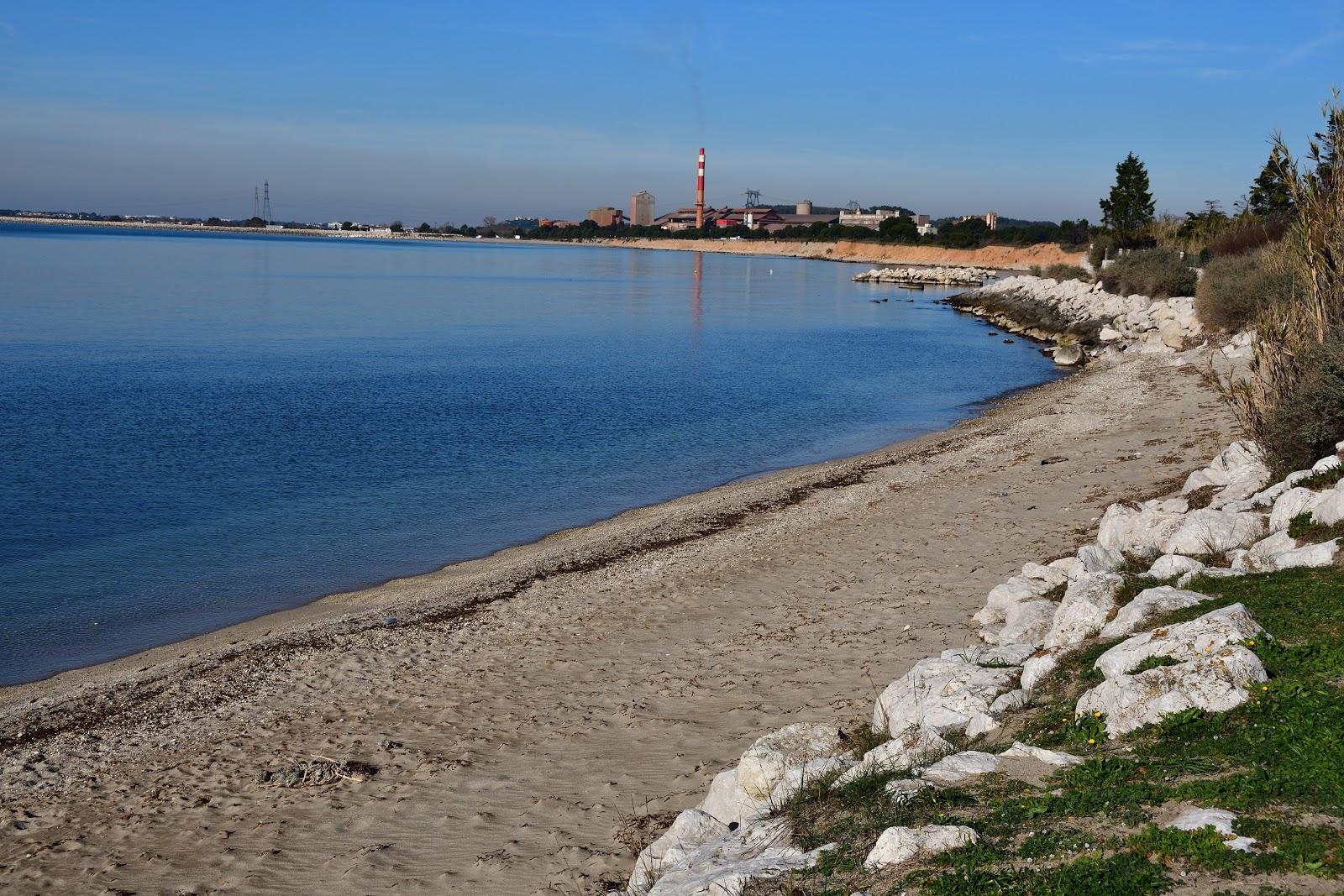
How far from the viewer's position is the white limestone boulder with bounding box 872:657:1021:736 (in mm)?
6184

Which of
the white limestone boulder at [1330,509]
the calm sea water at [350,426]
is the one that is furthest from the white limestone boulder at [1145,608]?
the calm sea water at [350,426]

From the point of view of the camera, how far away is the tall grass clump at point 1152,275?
142 feet

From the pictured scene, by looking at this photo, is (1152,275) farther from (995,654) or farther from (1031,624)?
(995,654)

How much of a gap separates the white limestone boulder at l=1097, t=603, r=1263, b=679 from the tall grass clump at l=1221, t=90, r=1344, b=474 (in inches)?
214

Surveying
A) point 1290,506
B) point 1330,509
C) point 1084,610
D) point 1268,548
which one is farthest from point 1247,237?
point 1084,610

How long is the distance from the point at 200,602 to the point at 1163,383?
69.6ft

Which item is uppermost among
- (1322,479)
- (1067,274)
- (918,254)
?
(918,254)

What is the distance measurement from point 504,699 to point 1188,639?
205 inches

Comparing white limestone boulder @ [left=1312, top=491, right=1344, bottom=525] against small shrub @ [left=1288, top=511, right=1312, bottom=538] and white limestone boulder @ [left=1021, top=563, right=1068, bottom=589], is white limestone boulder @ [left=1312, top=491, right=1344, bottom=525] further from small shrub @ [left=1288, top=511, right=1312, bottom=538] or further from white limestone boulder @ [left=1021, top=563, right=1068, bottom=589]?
white limestone boulder @ [left=1021, top=563, right=1068, bottom=589]

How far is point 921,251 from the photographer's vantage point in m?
147

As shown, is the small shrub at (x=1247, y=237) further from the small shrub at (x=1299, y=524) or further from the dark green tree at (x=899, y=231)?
the dark green tree at (x=899, y=231)

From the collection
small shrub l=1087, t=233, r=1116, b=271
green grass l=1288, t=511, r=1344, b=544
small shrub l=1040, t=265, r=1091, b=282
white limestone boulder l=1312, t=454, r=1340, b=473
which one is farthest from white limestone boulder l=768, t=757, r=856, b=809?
small shrub l=1087, t=233, r=1116, b=271

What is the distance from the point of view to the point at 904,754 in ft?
18.5

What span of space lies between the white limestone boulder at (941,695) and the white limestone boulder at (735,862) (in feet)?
4.46
